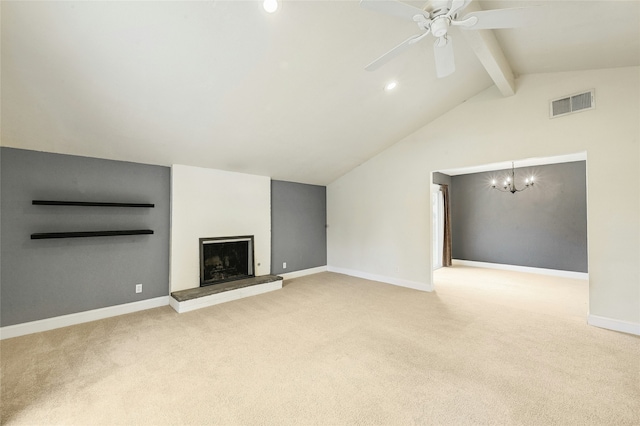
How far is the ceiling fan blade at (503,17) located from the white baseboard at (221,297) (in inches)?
167

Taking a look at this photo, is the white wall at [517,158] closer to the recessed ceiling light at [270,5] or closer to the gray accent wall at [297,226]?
the gray accent wall at [297,226]

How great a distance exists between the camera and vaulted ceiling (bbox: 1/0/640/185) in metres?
1.97

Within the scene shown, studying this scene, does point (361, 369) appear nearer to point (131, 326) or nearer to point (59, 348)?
point (131, 326)

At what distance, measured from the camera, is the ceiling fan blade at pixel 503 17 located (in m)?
1.65

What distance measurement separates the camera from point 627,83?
294 centimetres

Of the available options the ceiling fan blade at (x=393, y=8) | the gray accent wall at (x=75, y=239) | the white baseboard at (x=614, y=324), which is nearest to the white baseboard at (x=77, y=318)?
the gray accent wall at (x=75, y=239)

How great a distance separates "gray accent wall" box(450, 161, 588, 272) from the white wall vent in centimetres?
333

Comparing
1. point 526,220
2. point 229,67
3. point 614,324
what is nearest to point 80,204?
point 229,67

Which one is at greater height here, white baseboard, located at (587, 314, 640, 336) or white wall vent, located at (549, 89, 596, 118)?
white wall vent, located at (549, 89, 596, 118)

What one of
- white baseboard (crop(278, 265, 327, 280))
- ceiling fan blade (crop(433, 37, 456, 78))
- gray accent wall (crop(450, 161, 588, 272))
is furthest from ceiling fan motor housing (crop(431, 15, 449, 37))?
gray accent wall (crop(450, 161, 588, 272))

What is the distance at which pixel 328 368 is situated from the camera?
227cm

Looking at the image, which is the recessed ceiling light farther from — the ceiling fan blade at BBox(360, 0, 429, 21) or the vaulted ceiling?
the ceiling fan blade at BBox(360, 0, 429, 21)

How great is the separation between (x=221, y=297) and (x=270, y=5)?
3.70 meters

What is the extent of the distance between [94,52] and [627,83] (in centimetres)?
538
